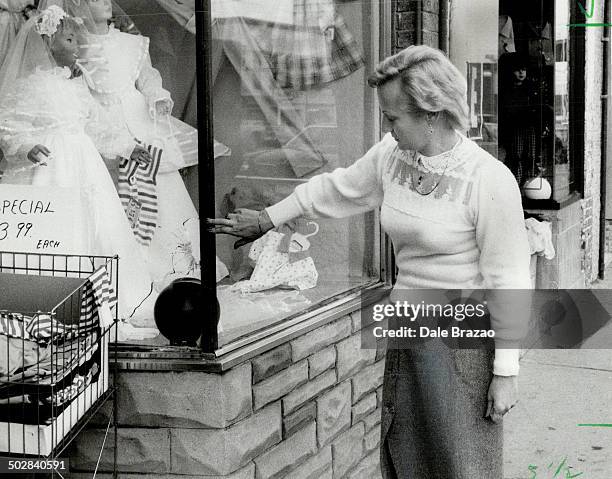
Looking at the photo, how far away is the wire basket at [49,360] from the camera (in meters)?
2.58

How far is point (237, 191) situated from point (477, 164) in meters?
1.13

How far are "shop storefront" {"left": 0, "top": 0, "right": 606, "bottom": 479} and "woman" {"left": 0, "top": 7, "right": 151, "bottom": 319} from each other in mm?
61

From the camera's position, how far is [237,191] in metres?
3.70

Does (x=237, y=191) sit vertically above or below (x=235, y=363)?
above

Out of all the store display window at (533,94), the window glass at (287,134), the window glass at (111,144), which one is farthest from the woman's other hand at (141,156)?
the store display window at (533,94)

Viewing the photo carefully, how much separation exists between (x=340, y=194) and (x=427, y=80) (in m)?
0.57

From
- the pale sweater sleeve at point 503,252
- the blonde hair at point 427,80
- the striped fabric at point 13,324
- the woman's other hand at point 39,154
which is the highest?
the blonde hair at point 427,80

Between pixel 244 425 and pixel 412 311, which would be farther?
pixel 244 425

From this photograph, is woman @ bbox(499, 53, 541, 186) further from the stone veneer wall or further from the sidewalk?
the stone veneer wall

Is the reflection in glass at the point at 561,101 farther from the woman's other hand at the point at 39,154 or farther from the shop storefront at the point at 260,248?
the woman's other hand at the point at 39,154

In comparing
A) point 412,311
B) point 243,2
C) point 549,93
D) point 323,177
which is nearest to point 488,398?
point 412,311

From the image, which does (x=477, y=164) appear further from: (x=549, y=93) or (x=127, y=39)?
(x=549, y=93)

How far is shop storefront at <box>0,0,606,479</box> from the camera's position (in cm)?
317

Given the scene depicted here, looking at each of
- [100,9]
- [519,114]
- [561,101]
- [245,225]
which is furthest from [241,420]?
[561,101]
